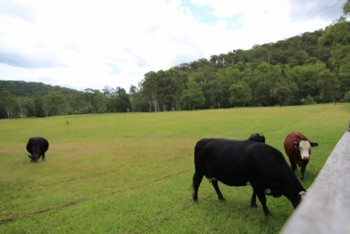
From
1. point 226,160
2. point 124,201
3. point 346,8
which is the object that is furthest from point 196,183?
point 346,8

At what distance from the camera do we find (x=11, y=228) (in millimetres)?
6449

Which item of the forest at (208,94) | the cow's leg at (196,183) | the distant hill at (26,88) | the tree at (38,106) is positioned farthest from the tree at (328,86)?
the distant hill at (26,88)

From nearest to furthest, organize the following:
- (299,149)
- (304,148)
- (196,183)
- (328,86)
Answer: (196,183) → (304,148) → (299,149) → (328,86)

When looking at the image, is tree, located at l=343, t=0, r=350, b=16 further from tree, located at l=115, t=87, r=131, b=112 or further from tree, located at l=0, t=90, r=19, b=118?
tree, located at l=0, t=90, r=19, b=118

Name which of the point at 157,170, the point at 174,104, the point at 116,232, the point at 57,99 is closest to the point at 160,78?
the point at 174,104

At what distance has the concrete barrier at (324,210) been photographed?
1.16m

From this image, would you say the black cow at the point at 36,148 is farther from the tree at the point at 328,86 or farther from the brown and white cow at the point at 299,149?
the tree at the point at 328,86

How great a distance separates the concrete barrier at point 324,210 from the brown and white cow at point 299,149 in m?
7.10

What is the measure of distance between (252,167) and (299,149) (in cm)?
343

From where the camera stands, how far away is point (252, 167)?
5961 mm

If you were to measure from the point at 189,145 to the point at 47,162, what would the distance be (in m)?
8.64

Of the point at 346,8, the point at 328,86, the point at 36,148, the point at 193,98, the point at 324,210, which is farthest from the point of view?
the point at 193,98

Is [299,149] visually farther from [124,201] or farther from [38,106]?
[38,106]

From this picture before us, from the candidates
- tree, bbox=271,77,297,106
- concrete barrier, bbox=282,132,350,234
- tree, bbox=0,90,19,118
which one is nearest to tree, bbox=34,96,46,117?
tree, bbox=0,90,19,118
